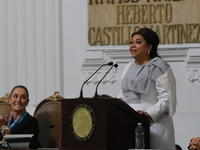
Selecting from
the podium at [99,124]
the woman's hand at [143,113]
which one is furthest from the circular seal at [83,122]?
the woman's hand at [143,113]

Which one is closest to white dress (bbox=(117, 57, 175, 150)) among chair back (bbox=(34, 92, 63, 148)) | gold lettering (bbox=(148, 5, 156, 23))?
chair back (bbox=(34, 92, 63, 148))

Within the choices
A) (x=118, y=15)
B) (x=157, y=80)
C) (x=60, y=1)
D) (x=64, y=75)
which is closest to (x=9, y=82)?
(x=64, y=75)

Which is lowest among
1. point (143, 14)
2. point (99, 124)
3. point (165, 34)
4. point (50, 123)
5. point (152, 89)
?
point (50, 123)

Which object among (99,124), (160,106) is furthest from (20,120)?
(160,106)

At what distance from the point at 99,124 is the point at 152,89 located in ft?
2.31

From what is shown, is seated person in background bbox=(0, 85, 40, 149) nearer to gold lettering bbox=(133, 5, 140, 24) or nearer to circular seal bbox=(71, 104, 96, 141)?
circular seal bbox=(71, 104, 96, 141)

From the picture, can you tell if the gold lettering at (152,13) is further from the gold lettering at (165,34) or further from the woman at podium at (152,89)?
the woman at podium at (152,89)

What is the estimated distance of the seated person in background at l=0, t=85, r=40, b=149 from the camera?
12.8ft

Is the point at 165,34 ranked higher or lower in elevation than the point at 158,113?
higher

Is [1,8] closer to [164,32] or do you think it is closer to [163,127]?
[164,32]

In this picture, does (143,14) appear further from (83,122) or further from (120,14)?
(83,122)

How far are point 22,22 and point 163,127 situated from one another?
317cm

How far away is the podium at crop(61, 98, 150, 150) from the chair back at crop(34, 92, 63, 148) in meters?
0.99

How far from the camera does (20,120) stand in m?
4.00
